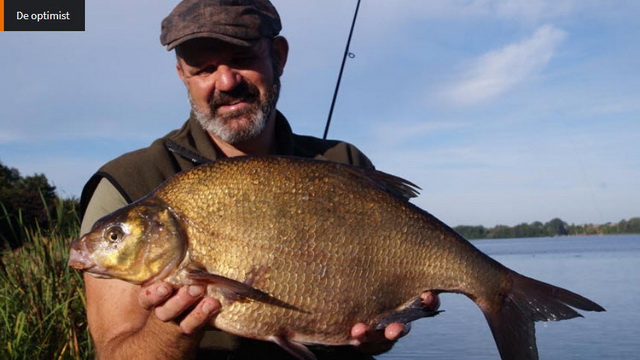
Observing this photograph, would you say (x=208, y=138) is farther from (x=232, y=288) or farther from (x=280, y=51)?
(x=232, y=288)

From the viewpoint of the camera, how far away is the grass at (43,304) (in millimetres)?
4914

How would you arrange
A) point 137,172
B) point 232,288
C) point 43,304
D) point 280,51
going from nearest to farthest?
point 232,288
point 137,172
point 280,51
point 43,304

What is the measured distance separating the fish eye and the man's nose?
1.13 m

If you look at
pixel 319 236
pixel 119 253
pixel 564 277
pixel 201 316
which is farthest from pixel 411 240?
pixel 564 277

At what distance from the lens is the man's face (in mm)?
3529

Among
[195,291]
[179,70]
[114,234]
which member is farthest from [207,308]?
[179,70]

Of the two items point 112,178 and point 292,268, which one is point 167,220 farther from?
point 112,178

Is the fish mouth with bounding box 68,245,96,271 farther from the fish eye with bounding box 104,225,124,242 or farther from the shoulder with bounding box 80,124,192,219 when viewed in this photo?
the shoulder with bounding box 80,124,192,219

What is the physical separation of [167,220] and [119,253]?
220mm

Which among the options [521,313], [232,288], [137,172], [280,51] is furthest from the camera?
[280,51]

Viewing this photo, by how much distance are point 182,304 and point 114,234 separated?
0.40 meters

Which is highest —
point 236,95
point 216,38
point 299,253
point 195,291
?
point 216,38

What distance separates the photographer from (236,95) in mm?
3561

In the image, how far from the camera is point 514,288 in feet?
9.62
